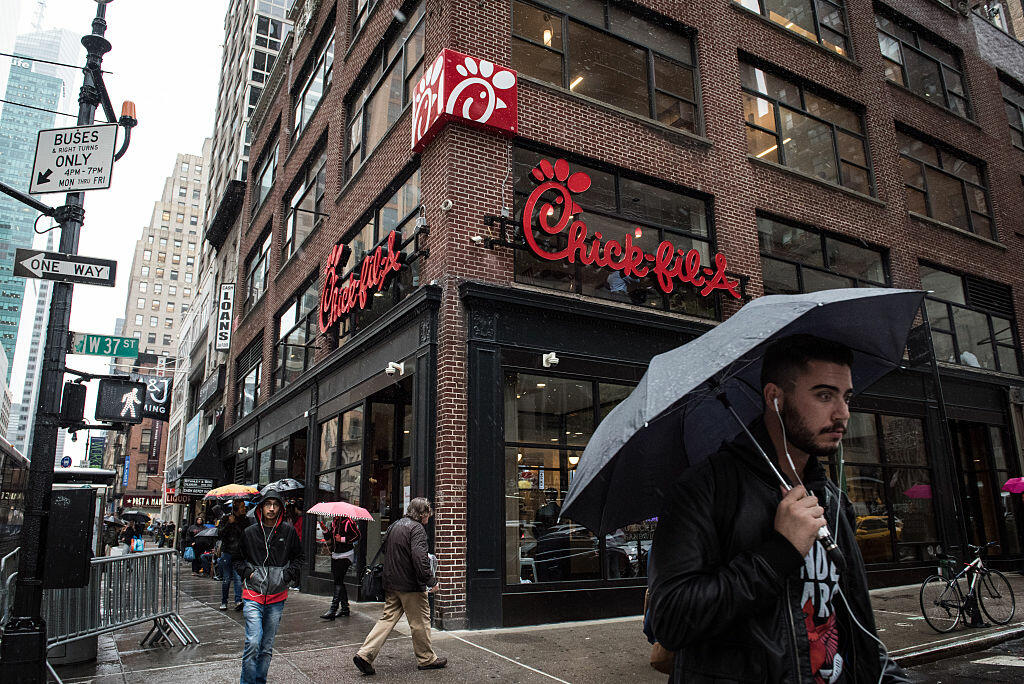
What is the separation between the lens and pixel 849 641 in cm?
227

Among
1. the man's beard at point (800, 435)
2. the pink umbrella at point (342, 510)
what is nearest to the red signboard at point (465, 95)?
the pink umbrella at point (342, 510)

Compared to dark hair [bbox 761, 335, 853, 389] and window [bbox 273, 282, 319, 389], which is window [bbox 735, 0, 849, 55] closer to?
window [bbox 273, 282, 319, 389]

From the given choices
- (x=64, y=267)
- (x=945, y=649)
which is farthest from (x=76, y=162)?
(x=945, y=649)

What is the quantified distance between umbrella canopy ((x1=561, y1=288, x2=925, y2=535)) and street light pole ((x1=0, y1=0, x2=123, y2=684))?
604cm

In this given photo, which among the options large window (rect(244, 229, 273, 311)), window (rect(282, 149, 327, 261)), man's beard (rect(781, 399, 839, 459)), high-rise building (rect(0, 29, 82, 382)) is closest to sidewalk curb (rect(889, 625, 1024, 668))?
man's beard (rect(781, 399, 839, 459))

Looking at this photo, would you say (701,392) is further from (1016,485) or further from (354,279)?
(1016,485)

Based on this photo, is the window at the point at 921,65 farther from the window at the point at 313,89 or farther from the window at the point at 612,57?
the window at the point at 313,89

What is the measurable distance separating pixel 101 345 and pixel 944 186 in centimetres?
2140

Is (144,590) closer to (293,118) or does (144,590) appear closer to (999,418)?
(293,118)

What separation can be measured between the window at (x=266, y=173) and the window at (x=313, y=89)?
8.66ft

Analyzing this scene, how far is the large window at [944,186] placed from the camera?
18734 mm

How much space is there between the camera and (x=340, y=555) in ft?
38.4

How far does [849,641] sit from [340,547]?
10.9m

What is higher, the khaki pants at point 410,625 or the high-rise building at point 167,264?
the high-rise building at point 167,264
